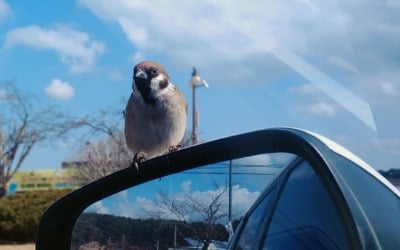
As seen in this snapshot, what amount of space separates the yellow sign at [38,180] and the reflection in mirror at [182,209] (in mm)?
35522

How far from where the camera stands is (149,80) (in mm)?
4707

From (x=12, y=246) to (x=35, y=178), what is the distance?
91.9 ft

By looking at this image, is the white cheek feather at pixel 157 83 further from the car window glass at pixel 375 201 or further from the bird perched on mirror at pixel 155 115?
the car window glass at pixel 375 201

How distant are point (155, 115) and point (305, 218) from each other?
7.86 ft

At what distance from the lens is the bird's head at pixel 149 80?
4.69 m

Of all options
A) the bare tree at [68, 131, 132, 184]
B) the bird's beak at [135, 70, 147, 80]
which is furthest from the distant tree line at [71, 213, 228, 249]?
the bare tree at [68, 131, 132, 184]

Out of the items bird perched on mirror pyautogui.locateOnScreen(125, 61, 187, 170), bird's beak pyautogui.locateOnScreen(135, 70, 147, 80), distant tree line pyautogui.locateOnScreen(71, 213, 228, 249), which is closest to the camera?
distant tree line pyautogui.locateOnScreen(71, 213, 228, 249)

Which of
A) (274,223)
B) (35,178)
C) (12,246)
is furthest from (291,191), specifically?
(35,178)

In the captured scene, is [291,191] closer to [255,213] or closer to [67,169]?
[255,213]

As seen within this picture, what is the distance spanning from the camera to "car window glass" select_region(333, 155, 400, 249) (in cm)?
230

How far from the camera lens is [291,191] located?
2.98 m

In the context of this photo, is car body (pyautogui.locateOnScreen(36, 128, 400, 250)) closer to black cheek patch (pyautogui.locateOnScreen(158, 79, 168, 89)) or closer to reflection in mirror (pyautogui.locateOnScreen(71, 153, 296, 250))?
reflection in mirror (pyautogui.locateOnScreen(71, 153, 296, 250))

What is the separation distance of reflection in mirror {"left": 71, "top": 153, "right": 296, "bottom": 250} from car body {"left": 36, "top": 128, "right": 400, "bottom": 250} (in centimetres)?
3

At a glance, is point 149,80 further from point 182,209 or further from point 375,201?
point 375,201
